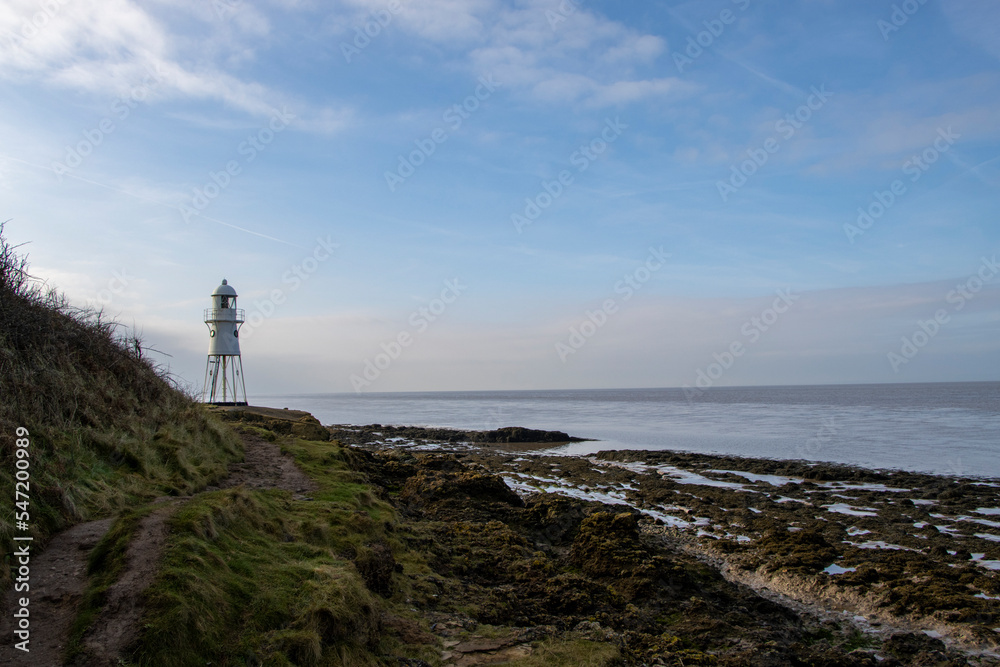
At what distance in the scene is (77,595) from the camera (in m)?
6.08

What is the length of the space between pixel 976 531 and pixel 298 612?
63.3 ft

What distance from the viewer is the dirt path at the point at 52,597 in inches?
206

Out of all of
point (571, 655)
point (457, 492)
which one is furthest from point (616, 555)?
point (457, 492)

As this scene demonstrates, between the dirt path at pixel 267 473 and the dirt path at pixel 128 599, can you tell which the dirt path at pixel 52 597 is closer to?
the dirt path at pixel 128 599

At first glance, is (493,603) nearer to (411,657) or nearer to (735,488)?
(411,657)

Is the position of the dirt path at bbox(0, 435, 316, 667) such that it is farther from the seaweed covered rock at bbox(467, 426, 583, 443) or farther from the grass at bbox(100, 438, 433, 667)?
the seaweed covered rock at bbox(467, 426, 583, 443)

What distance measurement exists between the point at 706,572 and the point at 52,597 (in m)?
11.3

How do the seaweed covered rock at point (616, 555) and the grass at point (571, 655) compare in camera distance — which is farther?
the seaweed covered rock at point (616, 555)

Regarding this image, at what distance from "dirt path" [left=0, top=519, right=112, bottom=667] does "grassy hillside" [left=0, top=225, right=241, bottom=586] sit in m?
0.29

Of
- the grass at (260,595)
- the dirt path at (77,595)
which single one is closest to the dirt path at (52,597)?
the dirt path at (77,595)

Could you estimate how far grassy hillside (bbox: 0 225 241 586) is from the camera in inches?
324

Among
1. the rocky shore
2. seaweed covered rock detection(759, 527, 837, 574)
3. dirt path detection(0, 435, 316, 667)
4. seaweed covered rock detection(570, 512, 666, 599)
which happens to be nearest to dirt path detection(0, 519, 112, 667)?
dirt path detection(0, 435, 316, 667)

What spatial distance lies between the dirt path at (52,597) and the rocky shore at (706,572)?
4.22 meters

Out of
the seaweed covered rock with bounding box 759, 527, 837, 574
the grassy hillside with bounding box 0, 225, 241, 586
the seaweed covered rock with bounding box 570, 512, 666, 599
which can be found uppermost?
the grassy hillside with bounding box 0, 225, 241, 586
